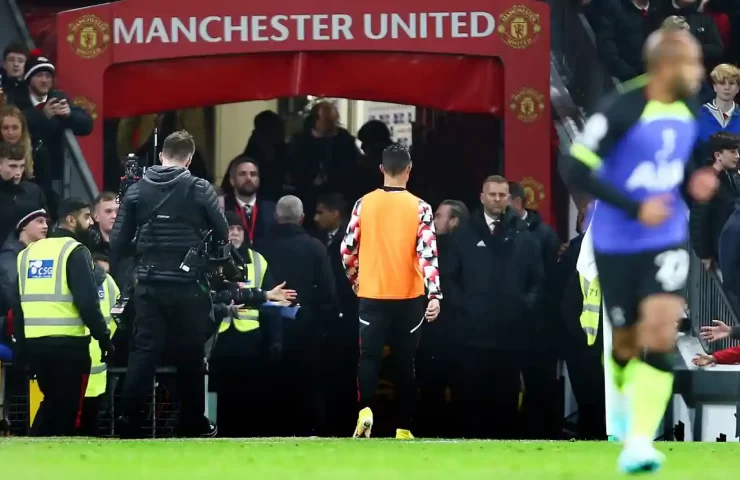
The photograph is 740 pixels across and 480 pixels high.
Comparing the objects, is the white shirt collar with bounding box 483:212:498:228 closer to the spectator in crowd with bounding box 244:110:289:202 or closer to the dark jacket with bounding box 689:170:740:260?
the dark jacket with bounding box 689:170:740:260

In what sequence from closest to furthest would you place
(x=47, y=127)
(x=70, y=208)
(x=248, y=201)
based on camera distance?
1. (x=70, y=208)
2. (x=248, y=201)
3. (x=47, y=127)

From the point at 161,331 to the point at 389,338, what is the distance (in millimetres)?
1583

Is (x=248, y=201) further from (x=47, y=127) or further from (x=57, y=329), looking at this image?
(x=57, y=329)

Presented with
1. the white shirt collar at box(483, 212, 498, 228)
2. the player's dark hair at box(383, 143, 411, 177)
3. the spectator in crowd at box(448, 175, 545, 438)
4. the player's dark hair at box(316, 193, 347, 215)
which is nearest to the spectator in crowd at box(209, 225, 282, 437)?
the player's dark hair at box(316, 193, 347, 215)

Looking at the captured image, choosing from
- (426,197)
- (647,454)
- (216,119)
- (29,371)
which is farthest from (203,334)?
(216,119)

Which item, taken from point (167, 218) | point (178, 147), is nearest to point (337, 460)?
point (167, 218)

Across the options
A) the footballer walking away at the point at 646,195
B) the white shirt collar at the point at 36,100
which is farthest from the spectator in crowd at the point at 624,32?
the footballer walking away at the point at 646,195

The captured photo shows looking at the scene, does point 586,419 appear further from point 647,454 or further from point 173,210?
point 647,454

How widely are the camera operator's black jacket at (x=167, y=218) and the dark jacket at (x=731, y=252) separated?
11.4ft

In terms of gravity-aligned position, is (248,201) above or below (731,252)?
above

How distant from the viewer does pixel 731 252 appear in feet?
42.6

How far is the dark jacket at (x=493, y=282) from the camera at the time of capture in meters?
13.9

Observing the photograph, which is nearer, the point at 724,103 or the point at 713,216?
the point at 713,216

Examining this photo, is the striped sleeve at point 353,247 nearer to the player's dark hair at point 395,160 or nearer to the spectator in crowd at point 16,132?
the player's dark hair at point 395,160
